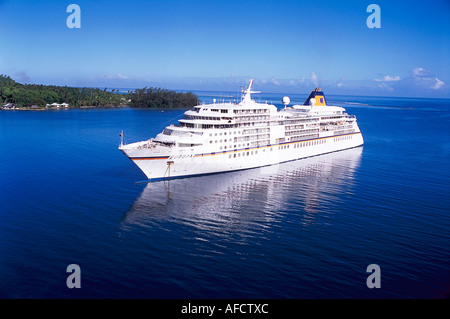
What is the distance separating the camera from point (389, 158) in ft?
160

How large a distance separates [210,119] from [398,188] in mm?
20426

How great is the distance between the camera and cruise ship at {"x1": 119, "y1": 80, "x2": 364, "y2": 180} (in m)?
33.1

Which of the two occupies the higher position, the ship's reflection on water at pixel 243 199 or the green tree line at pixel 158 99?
the green tree line at pixel 158 99

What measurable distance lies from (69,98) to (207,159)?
9667 cm

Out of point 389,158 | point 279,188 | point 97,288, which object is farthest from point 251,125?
point 97,288

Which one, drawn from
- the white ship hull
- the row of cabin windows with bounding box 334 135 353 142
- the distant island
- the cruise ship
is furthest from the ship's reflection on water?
the distant island

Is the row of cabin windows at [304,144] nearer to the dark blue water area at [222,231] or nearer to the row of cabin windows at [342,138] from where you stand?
the dark blue water area at [222,231]

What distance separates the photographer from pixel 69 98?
114500 mm

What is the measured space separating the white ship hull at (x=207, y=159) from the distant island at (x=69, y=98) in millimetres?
85114

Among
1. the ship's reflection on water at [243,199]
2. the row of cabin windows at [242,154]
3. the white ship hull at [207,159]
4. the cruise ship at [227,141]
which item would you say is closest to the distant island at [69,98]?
the cruise ship at [227,141]

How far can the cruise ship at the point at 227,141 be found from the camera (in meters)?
33.1

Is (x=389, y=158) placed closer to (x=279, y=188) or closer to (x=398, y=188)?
(x=398, y=188)

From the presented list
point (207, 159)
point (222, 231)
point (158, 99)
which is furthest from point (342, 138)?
point (158, 99)

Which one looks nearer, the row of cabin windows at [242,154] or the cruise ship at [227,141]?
the cruise ship at [227,141]
